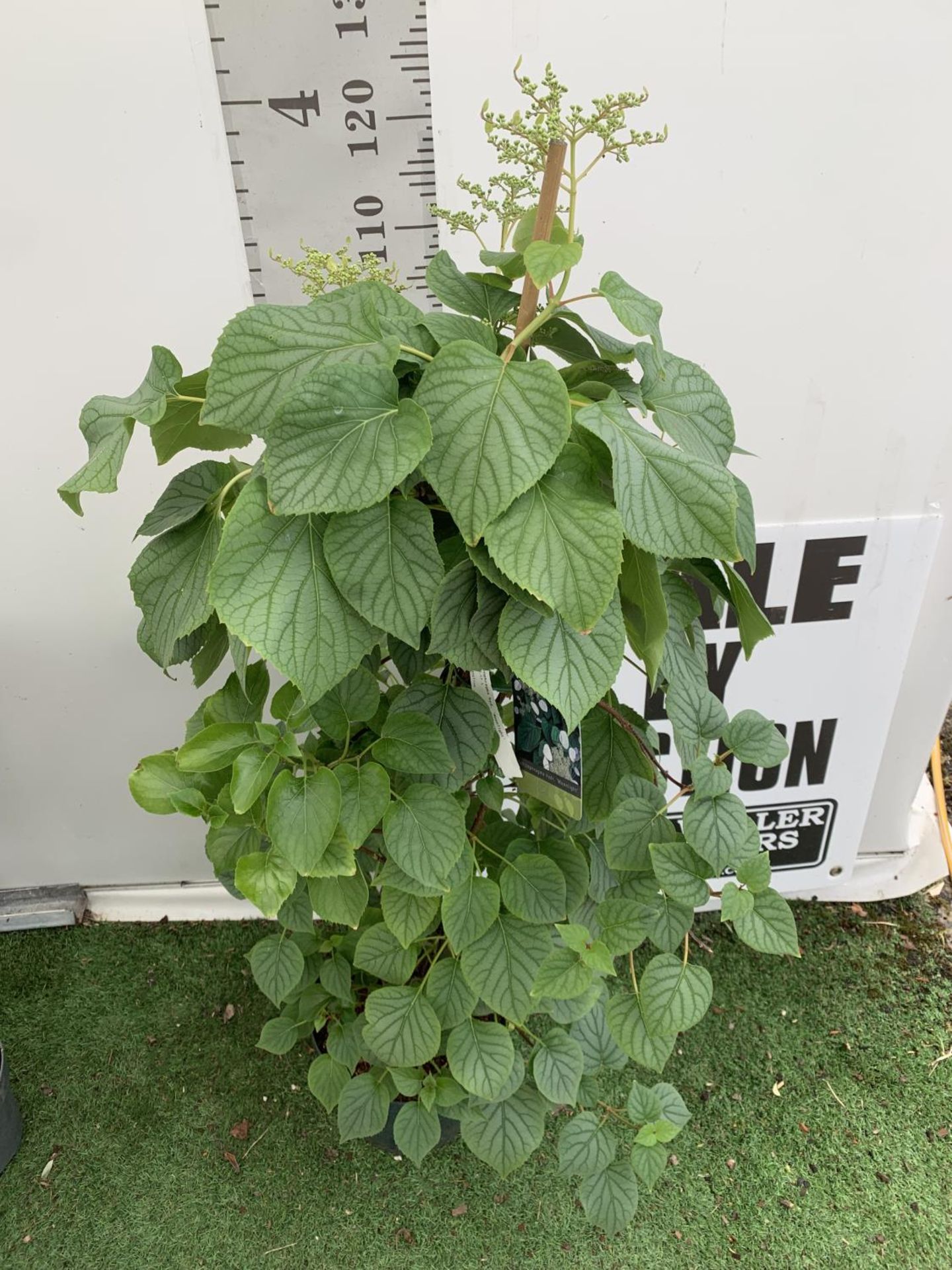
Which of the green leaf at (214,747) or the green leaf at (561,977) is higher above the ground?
the green leaf at (214,747)

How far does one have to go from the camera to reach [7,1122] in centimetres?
129

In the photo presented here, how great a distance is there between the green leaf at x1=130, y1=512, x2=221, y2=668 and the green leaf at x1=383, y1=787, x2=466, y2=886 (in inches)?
9.9

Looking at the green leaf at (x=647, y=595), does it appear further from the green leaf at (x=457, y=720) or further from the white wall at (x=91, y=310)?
the white wall at (x=91, y=310)

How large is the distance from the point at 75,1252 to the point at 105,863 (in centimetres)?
65

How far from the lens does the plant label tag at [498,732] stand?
0.85 meters

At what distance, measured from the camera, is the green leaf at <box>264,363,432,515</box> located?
0.57m

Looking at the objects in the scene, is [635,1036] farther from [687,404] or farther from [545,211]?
[545,211]

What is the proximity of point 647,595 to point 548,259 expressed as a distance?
25cm

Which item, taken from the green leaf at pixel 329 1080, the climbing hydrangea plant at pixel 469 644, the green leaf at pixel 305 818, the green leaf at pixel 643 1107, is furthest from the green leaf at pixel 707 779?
the green leaf at pixel 329 1080

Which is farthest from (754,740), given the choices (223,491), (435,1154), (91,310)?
(91,310)

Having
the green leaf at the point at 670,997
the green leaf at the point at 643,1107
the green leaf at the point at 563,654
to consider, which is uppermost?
the green leaf at the point at 563,654

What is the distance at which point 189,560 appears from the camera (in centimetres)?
73

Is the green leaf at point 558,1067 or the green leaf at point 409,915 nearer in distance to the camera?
the green leaf at point 409,915

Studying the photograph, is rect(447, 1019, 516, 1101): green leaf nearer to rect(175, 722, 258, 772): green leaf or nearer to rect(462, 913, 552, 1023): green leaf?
rect(462, 913, 552, 1023): green leaf
